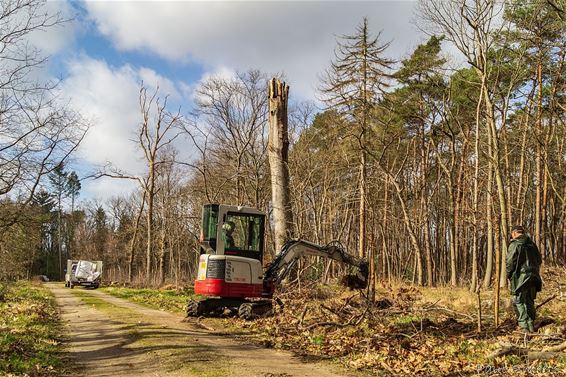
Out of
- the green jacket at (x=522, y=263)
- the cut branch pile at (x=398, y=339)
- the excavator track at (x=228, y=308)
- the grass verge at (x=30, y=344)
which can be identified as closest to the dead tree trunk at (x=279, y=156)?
the excavator track at (x=228, y=308)

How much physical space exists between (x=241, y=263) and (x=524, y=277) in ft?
21.6

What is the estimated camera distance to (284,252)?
1241 centimetres

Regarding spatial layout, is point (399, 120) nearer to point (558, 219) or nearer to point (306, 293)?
point (306, 293)

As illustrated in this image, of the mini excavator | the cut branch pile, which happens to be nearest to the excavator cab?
the mini excavator

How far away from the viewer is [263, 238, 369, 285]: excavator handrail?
1191 centimetres

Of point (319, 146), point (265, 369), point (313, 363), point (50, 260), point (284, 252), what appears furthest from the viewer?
point (50, 260)

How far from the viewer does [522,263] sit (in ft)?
27.2

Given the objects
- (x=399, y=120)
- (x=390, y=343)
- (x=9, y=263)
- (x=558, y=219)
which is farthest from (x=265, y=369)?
(x=558, y=219)

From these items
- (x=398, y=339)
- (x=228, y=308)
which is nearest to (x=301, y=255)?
(x=228, y=308)

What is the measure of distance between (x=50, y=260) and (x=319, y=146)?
205 feet

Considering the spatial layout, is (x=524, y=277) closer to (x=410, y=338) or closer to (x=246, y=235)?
(x=410, y=338)

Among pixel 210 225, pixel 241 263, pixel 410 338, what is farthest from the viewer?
pixel 210 225

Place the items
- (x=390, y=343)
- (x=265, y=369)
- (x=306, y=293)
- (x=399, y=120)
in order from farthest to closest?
(x=399, y=120) < (x=306, y=293) < (x=390, y=343) < (x=265, y=369)

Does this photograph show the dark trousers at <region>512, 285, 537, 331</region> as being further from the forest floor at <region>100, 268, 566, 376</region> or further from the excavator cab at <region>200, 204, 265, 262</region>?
the excavator cab at <region>200, 204, 265, 262</region>
